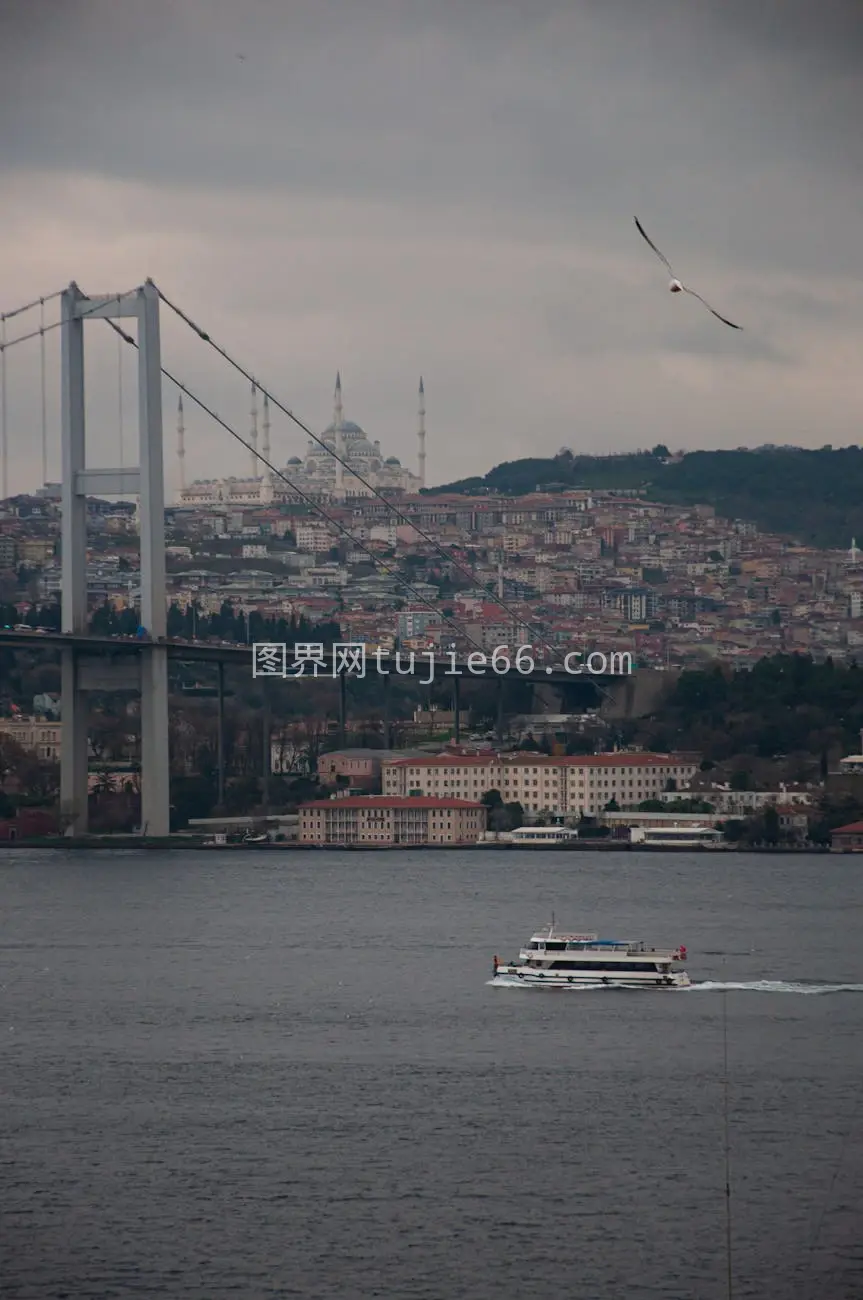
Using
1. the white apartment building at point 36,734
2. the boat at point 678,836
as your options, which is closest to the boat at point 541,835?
the boat at point 678,836

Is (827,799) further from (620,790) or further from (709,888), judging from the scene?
(709,888)

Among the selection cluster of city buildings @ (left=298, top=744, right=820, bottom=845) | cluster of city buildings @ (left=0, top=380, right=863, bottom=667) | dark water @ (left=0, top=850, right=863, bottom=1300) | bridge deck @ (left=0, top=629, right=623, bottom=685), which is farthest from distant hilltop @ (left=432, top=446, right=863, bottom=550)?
dark water @ (left=0, top=850, right=863, bottom=1300)

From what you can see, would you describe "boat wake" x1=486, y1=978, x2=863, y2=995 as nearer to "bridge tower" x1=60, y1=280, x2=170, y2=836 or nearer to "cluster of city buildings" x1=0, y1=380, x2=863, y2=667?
"bridge tower" x1=60, y1=280, x2=170, y2=836

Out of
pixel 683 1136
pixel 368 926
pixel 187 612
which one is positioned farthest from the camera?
pixel 187 612

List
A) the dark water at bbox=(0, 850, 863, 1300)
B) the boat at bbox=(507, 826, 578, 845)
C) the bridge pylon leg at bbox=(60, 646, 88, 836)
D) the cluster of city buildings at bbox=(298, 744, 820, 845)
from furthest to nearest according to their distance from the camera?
the cluster of city buildings at bbox=(298, 744, 820, 845) → the boat at bbox=(507, 826, 578, 845) → the bridge pylon leg at bbox=(60, 646, 88, 836) → the dark water at bbox=(0, 850, 863, 1300)

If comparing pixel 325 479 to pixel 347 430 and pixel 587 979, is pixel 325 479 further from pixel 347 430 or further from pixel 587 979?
pixel 587 979

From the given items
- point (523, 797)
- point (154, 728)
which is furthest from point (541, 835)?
point (154, 728)

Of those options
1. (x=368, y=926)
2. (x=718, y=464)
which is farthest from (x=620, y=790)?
(x=718, y=464)
